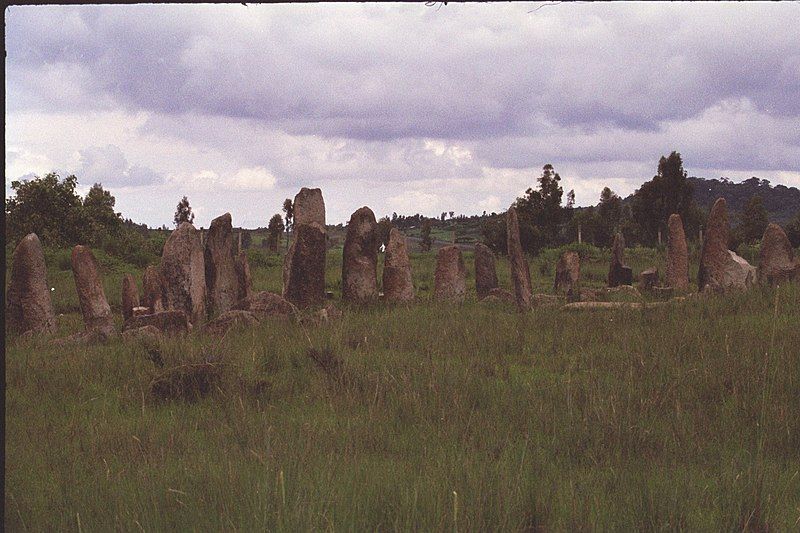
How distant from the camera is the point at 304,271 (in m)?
14.7

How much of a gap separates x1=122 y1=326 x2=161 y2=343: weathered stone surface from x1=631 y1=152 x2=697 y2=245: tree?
49.9m

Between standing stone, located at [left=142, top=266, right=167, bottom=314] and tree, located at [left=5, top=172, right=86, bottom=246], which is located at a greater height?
tree, located at [left=5, top=172, right=86, bottom=246]

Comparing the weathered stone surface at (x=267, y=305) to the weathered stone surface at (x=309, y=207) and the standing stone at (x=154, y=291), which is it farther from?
the weathered stone surface at (x=309, y=207)

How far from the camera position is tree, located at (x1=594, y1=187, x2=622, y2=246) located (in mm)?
71812

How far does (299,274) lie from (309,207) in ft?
4.60

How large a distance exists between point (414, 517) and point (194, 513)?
3.53 ft

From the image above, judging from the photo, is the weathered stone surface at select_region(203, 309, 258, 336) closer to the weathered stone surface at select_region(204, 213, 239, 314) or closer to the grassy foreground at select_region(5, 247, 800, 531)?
the grassy foreground at select_region(5, 247, 800, 531)

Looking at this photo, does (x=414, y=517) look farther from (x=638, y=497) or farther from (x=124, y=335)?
(x=124, y=335)

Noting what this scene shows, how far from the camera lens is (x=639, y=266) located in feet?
91.7

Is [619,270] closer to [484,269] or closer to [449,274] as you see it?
[484,269]

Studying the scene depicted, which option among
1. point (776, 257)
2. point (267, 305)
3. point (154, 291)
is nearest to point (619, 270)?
point (776, 257)

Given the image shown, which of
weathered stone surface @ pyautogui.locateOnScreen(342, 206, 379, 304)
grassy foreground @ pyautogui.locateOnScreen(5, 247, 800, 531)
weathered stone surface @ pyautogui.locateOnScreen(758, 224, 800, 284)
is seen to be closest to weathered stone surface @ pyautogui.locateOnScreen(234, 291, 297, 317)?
grassy foreground @ pyautogui.locateOnScreen(5, 247, 800, 531)

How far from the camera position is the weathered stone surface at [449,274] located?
16.4 m

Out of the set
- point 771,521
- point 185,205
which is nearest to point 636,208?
point 185,205
